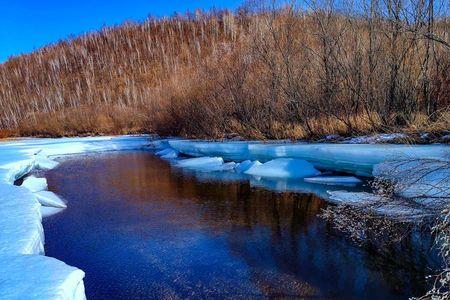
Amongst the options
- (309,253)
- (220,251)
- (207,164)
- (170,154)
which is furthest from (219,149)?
(309,253)

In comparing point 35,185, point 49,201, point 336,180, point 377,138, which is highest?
point 377,138

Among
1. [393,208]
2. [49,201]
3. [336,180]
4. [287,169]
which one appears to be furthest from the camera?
[287,169]

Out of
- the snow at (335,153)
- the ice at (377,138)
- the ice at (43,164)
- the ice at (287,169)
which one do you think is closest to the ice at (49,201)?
the ice at (287,169)

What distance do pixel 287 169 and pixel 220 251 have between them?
444 centimetres

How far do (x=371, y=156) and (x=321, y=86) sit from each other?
13.9ft

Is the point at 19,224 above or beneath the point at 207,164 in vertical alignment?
above

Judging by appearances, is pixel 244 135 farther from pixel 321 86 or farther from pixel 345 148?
pixel 345 148

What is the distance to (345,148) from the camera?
7309 mm

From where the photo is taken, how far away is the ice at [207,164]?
33.4 ft

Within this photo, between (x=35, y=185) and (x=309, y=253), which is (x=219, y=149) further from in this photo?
(x=309, y=253)

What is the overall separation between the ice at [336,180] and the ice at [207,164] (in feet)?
9.38

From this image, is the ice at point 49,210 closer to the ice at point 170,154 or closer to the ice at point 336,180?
the ice at point 336,180

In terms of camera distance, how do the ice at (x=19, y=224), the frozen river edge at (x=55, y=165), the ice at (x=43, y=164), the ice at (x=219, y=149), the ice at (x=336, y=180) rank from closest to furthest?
the frozen river edge at (x=55, y=165) → the ice at (x=19, y=224) → the ice at (x=336, y=180) → the ice at (x=219, y=149) → the ice at (x=43, y=164)

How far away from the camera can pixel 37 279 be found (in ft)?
8.75
